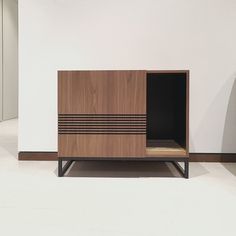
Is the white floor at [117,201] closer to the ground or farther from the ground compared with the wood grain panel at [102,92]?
closer to the ground

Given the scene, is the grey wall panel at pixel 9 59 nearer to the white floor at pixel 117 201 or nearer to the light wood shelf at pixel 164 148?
the white floor at pixel 117 201

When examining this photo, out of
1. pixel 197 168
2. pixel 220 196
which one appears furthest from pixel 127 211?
pixel 197 168

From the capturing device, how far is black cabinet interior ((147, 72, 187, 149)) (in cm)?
321

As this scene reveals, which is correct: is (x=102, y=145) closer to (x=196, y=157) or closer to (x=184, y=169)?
(x=184, y=169)

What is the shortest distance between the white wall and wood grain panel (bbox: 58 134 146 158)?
88 centimetres

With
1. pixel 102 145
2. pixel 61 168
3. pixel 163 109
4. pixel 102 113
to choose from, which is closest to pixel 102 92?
pixel 102 113

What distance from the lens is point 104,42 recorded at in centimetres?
335

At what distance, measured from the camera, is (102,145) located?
104 inches

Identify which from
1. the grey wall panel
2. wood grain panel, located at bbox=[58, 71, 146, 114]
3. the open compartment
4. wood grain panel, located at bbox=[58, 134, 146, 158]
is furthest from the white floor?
the grey wall panel

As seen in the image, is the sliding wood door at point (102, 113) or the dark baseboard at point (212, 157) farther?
the dark baseboard at point (212, 157)

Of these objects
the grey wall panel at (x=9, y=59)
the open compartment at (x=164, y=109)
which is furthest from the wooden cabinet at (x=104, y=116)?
the grey wall panel at (x=9, y=59)

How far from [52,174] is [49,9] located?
1.67 metres

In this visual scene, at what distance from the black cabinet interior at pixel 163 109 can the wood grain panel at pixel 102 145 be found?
536 mm

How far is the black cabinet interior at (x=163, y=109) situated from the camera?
10.5 ft
